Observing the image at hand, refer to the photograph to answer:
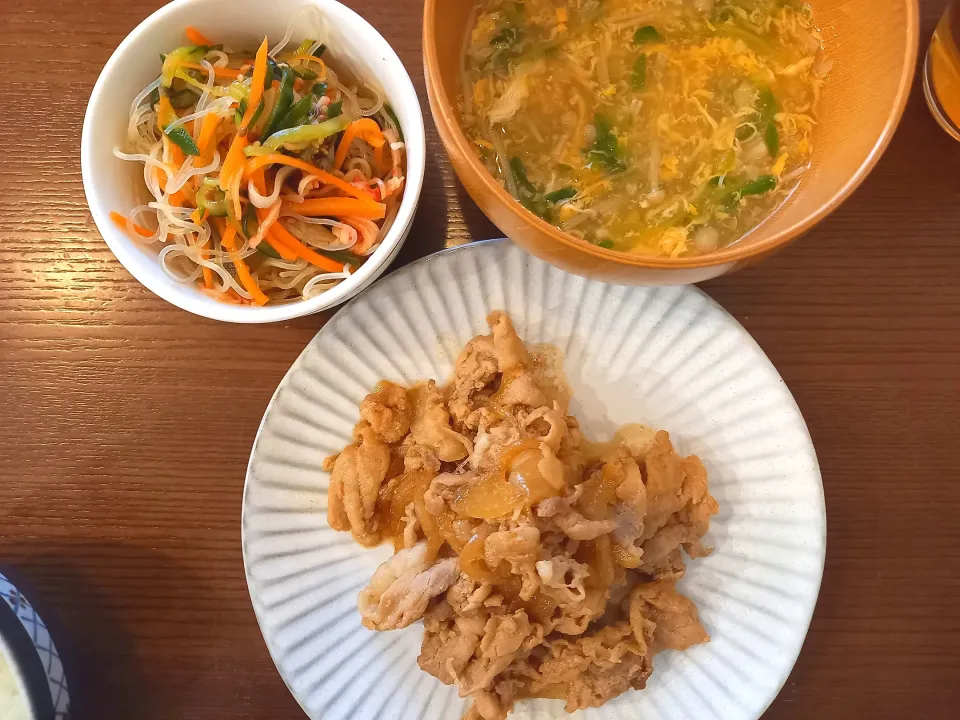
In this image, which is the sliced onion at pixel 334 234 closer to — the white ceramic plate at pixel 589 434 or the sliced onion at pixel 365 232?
the sliced onion at pixel 365 232

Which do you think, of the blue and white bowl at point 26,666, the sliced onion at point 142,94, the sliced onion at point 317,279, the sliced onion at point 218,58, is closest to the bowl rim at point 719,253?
the sliced onion at point 317,279

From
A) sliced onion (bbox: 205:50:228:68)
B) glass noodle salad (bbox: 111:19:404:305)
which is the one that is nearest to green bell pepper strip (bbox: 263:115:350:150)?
glass noodle salad (bbox: 111:19:404:305)

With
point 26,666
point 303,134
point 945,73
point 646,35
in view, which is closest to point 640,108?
point 646,35

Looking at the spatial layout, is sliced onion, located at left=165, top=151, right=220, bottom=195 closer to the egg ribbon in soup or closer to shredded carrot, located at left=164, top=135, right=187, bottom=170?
shredded carrot, located at left=164, top=135, right=187, bottom=170

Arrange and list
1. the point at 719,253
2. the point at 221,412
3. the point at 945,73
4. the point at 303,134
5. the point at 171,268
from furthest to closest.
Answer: the point at 221,412 → the point at 945,73 → the point at 171,268 → the point at 303,134 → the point at 719,253

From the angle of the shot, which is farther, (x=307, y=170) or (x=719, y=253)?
(x=307, y=170)

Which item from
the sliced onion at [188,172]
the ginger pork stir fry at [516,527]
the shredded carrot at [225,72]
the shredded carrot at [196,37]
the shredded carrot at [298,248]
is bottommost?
the ginger pork stir fry at [516,527]

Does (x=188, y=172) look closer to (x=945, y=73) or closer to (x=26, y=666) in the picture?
(x=26, y=666)
